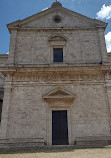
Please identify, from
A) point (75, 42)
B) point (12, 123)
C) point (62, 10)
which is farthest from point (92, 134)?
point (62, 10)

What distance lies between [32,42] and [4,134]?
27.1 feet

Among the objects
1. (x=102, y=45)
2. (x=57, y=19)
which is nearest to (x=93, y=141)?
(x=102, y=45)

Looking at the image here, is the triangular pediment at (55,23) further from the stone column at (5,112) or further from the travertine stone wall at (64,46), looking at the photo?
the stone column at (5,112)

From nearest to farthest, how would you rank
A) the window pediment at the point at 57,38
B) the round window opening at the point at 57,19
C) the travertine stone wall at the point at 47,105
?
1. the travertine stone wall at the point at 47,105
2. the window pediment at the point at 57,38
3. the round window opening at the point at 57,19

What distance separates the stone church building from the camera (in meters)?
12.7

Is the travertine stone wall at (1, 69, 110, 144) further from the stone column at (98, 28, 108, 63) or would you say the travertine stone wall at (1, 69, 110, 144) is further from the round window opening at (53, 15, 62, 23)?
the round window opening at (53, 15, 62, 23)

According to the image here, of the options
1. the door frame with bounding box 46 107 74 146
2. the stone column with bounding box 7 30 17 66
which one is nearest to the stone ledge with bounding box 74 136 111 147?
the door frame with bounding box 46 107 74 146

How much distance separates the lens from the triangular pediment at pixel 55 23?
16.9 metres

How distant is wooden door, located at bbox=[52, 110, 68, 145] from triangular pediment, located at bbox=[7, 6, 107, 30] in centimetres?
844

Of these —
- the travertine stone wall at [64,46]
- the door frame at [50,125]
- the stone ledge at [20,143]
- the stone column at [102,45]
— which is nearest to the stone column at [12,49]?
the travertine stone wall at [64,46]

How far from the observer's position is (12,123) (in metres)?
12.8

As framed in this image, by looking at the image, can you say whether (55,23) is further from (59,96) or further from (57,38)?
(59,96)

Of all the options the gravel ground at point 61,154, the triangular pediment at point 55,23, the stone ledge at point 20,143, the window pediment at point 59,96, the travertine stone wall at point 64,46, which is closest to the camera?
the gravel ground at point 61,154

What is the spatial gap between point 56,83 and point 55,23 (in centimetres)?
644
